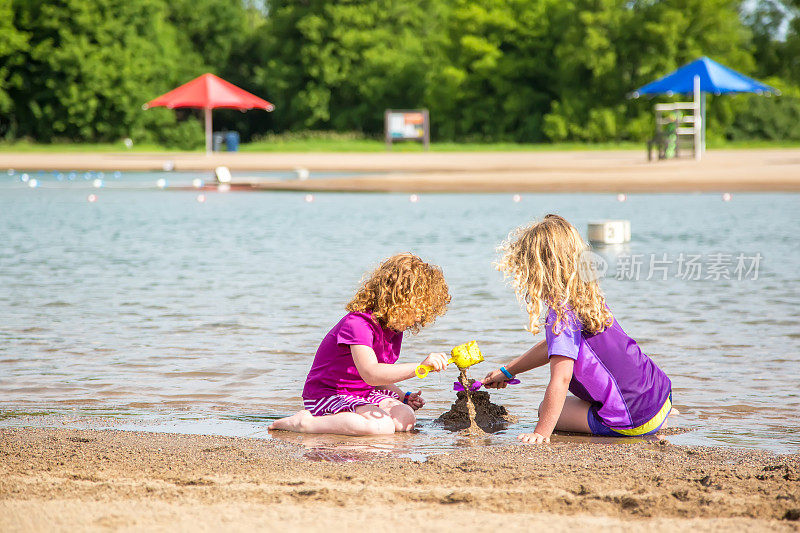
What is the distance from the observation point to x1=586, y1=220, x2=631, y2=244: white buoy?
1374cm

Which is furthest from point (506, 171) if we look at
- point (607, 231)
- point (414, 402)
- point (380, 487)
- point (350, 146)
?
point (380, 487)

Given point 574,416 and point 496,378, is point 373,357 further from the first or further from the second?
point 574,416

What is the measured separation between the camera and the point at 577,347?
16.3 ft

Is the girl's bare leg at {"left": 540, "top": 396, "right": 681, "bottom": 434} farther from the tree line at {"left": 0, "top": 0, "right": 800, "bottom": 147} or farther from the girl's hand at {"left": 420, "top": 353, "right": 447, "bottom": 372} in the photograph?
the tree line at {"left": 0, "top": 0, "right": 800, "bottom": 147}

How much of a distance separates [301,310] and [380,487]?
5.12 metres

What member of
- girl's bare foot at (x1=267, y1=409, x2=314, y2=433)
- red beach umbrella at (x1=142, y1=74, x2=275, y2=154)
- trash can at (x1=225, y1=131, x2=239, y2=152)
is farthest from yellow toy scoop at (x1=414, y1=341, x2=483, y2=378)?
trash can at (x1=225, y1=131, x2=239, y2=152)

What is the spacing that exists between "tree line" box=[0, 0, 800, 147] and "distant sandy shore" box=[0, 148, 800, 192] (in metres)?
15.1

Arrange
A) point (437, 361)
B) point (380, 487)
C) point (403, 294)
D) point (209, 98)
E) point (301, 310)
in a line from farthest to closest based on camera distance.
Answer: point (209, 98) → point (301, 310) → point (403, 294) → point (437, 361) → point (380, 487)

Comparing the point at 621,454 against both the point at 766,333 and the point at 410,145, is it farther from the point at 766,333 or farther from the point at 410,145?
the point at 410,145

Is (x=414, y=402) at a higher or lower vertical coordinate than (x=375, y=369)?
lower

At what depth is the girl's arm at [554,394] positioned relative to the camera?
496 cm

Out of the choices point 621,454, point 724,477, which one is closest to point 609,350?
point 621,454

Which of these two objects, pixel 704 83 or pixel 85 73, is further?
pixel 85 73

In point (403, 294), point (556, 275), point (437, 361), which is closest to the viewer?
point (556, 275)
